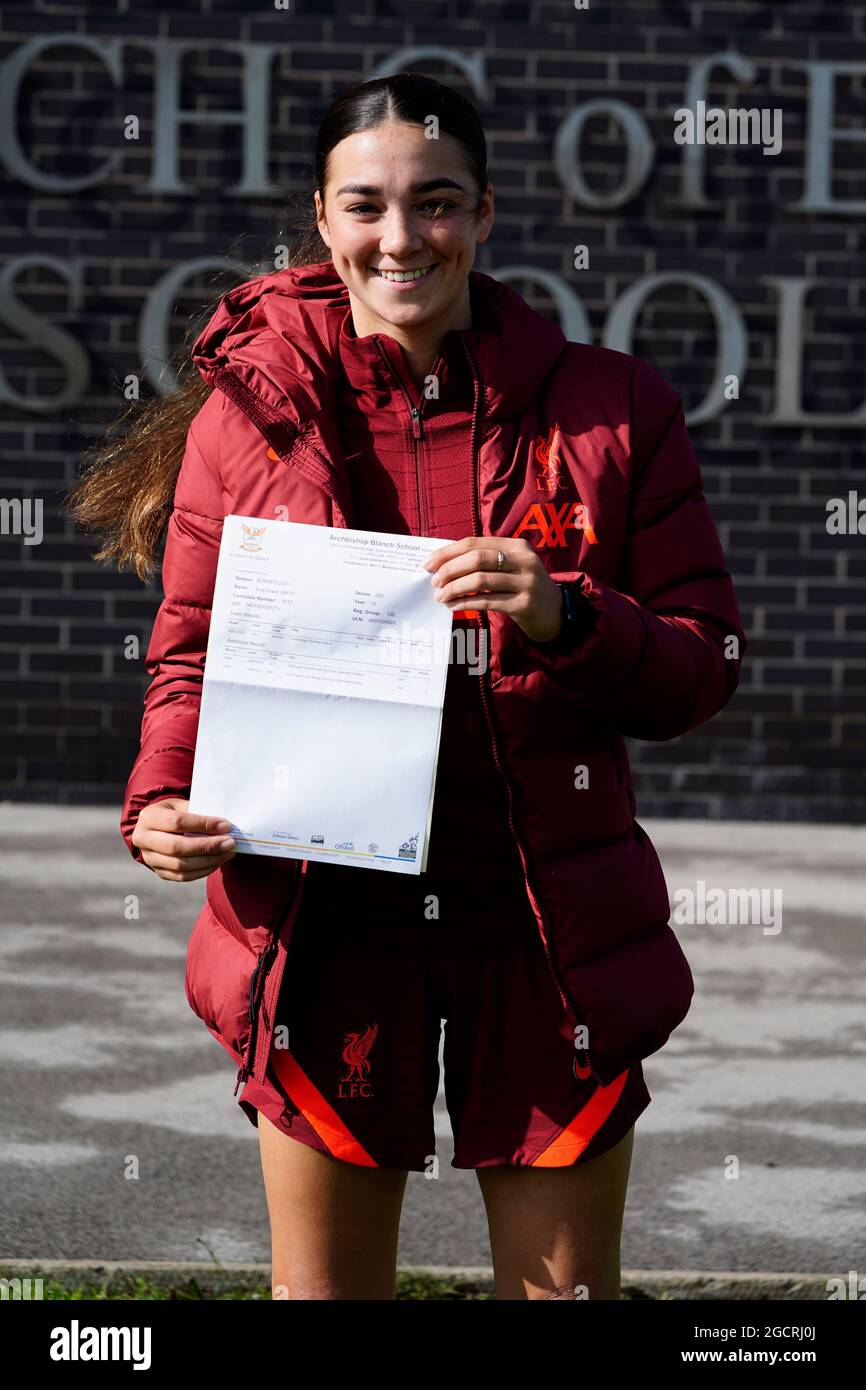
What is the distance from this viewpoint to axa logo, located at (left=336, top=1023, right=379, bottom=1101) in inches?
96.0

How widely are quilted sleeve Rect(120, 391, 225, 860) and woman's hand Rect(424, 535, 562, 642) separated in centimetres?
41

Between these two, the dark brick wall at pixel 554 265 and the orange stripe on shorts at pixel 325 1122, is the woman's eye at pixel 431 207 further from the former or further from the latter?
the dark brick wall at pixel 554 265

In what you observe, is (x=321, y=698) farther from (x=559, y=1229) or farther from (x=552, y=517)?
(x=559, y=1229)

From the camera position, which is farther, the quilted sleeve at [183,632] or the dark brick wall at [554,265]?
the dark brick wall at [554,265]

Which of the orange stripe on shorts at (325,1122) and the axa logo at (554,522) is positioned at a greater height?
the axa logo at (554,522)

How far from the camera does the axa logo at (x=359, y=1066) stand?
96.0 inches

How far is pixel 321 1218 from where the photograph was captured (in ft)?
8.09

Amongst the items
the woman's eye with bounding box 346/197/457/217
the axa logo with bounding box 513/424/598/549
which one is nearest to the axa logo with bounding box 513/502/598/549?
the axa logo with bounding box 513/424/598/549

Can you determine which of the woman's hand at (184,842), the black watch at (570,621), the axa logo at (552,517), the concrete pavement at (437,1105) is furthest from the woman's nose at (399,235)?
the concrete pavement at (437,1105)

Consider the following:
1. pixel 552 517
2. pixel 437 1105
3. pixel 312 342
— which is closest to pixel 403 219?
pixel 312 342

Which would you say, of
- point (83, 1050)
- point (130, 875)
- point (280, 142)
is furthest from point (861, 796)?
point (83, 1050)

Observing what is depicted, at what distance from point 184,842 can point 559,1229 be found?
742mm

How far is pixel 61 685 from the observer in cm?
890
